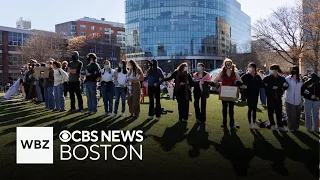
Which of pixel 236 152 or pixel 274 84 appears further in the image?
pixel 274 84

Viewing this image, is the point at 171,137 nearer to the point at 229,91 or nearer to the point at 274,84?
the point at 229,91

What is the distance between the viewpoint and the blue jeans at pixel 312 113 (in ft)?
30.7

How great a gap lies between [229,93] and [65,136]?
4.65m

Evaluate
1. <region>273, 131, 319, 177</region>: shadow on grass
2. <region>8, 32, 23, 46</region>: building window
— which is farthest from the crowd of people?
<region>8, 32, 23, 46</region>: building window

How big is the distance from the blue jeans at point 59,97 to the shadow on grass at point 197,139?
5.98m

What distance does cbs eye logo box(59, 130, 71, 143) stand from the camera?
26.0 feet

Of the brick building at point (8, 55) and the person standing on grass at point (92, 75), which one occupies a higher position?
the brick building at point (8, 55)

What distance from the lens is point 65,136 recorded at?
8320 millimetres

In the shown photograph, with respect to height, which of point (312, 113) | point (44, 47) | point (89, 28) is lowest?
point (312, 113)

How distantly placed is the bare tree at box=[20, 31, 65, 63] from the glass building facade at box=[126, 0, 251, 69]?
52.1 metres

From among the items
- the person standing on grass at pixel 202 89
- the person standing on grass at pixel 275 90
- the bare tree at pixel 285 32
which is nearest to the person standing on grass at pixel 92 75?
the person standing on grass at pixel 202 89

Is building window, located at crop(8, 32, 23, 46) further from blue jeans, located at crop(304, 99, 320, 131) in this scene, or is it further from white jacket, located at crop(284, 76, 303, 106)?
blue jeans, located at crop(304, 99, 320, 131)

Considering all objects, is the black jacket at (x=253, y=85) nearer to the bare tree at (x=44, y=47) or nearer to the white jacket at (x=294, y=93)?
the white jacket at (x=294, y=93)

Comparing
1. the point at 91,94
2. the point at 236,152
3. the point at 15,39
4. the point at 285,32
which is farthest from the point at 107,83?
the point at 15,39
